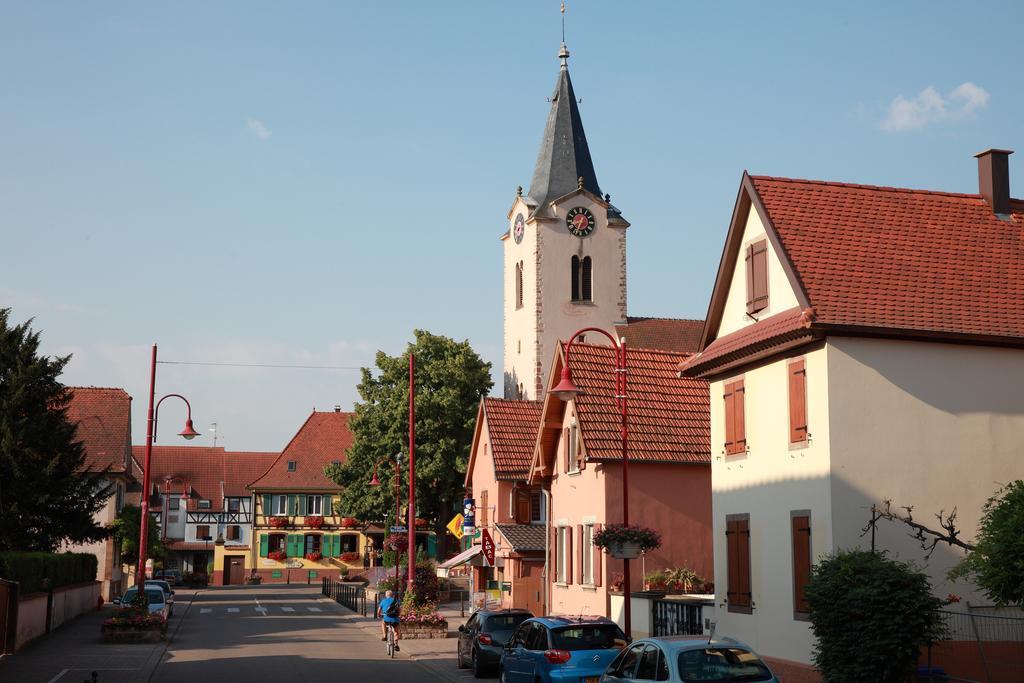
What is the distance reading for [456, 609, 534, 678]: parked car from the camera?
2623cm

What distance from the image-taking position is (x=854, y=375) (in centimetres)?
2053

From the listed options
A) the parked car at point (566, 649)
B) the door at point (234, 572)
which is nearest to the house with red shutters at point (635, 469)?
the parked car at point (566, 649)

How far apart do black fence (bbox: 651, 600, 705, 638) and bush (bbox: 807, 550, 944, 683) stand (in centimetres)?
710

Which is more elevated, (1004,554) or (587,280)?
(587,280)

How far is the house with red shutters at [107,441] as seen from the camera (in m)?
60.7

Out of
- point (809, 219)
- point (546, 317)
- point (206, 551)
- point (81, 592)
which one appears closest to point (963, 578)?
point (809, 219)

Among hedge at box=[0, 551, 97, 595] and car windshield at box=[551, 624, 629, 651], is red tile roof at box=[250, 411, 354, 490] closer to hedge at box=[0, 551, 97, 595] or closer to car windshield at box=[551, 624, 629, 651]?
hedge at box=[0, 551, 97, 595]

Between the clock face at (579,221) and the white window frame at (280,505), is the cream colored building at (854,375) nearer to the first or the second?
the clock face at (579,221)

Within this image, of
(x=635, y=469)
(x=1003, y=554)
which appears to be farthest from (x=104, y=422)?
(x=1003, y=554)

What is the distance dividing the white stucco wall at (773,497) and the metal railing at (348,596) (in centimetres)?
2780

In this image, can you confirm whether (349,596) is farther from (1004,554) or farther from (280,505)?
(1004,554)

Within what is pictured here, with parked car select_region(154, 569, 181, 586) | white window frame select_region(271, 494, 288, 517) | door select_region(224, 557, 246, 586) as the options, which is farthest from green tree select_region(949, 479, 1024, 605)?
door select_region(224, 557, 246, 586)

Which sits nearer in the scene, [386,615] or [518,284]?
[386,615]

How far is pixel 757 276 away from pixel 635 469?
995 centimetres
